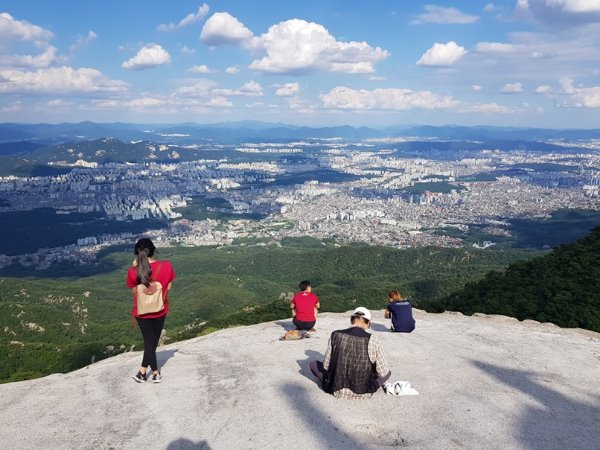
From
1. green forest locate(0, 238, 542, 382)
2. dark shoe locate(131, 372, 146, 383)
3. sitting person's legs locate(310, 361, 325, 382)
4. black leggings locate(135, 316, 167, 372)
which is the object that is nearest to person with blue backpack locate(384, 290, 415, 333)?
sitting person's legs locate(310, 361, 325, 382)

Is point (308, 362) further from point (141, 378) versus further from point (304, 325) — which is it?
point (141, 378)

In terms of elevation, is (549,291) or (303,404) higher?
(303,404)

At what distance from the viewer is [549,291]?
21.3 m

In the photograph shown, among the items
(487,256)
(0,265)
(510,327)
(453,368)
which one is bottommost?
(0,265)

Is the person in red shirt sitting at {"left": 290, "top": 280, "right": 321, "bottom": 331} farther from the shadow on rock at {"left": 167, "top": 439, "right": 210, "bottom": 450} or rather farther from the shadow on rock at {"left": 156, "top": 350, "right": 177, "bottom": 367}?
the shadow on rock at {"left": 167, "top": 439, "right": 210, "bottom": 450}

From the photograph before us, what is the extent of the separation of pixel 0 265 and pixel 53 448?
13062cm

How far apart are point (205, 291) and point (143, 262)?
64.2 meters

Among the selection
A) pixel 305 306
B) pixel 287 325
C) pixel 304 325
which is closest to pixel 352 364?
pixel 305 306

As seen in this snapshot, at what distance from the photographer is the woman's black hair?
8.73m

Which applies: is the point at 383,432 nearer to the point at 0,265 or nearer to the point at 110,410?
the point at 110,410

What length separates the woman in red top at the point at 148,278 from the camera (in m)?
8.76

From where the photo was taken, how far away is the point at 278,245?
129 meters

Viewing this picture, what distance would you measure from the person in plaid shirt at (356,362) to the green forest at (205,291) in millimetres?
16725

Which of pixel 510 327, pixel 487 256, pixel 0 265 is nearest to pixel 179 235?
pixel 0 265
